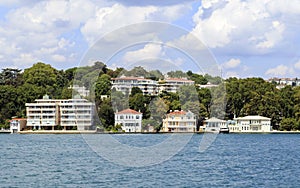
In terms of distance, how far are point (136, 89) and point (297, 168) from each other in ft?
122

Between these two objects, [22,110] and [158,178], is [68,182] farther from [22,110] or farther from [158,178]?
[22,110]

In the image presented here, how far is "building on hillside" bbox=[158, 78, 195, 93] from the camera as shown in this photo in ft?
213

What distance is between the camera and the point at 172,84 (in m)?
65.7

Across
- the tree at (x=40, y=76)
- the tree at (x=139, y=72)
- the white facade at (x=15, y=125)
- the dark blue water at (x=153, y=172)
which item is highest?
the tree at (x=40, y=76)

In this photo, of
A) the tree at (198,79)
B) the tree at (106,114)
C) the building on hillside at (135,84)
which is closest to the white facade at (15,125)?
the tree at (106,114)

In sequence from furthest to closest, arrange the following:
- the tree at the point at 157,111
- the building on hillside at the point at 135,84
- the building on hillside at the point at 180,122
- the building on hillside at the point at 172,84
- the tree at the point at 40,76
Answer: the tree at the point at 40,76
the building on hillside at the point at 180,122
the tree at the point at 157,111
the building on hillside at the point at 172,84
the building on hillside at the point at 135,84

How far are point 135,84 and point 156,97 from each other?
3.95 metres

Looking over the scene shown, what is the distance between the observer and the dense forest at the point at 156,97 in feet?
217

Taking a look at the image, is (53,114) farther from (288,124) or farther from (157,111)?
(288,124)

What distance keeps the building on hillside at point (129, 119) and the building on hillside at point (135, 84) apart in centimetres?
226

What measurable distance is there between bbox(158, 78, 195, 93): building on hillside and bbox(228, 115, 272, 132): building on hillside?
31.9ft

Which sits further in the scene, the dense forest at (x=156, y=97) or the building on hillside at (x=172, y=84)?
the dense forest at (x=156, y=97)

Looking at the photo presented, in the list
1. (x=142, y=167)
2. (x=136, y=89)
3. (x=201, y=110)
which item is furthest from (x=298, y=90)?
(x=142, y=167)

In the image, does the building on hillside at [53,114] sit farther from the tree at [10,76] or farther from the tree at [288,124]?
the tree at [288,124]
